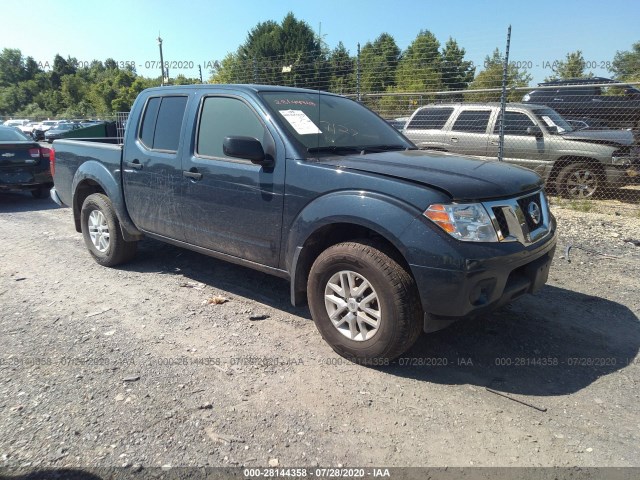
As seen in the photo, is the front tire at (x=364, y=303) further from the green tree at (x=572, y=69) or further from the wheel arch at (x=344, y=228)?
the green tree at (x=572, y=69)

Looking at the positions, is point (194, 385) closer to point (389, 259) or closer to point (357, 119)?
point (389, 259)

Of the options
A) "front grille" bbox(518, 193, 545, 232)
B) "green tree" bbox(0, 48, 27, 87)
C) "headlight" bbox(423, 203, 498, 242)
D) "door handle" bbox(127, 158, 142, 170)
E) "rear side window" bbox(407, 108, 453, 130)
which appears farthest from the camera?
"green tree" bbox(0, 48, 27, 87)

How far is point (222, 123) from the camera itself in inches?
159

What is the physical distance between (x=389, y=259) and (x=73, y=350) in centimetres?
236

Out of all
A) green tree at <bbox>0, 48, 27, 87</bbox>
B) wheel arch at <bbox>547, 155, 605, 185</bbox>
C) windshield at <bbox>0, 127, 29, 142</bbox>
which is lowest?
wheel arch at <bbox>547, 155, 605, 185</bbox>

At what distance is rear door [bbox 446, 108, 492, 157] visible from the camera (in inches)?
364

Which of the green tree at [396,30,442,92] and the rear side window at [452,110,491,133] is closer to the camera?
the rear side window at [452,110,491,133]

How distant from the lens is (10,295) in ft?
14.8

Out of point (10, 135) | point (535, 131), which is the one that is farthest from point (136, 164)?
point (535, 131)

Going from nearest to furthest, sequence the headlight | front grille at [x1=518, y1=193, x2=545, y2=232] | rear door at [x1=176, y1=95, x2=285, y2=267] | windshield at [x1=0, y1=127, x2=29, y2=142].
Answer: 1. the headlight
2. front grille at [x1=518, y1=193, x2=545, y2=232]
3. rear door at [x1=176, y1=95, x2=285, y2=267]
4. windshield at [x1=0, y1=127, x2=29, y2=142]

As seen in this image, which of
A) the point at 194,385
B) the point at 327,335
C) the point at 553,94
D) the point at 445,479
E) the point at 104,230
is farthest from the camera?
the point at 553,94

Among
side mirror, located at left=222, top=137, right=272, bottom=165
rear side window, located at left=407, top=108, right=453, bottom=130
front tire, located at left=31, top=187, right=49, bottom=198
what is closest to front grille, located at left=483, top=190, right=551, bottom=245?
side mirror, located at left=222, top=137, right=272, bottom=165

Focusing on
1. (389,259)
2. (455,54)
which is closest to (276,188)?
(389,259)

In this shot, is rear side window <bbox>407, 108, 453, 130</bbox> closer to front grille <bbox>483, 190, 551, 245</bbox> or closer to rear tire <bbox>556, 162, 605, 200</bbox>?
rear tire <bbox>556, 162, 605, 200</bbox>
